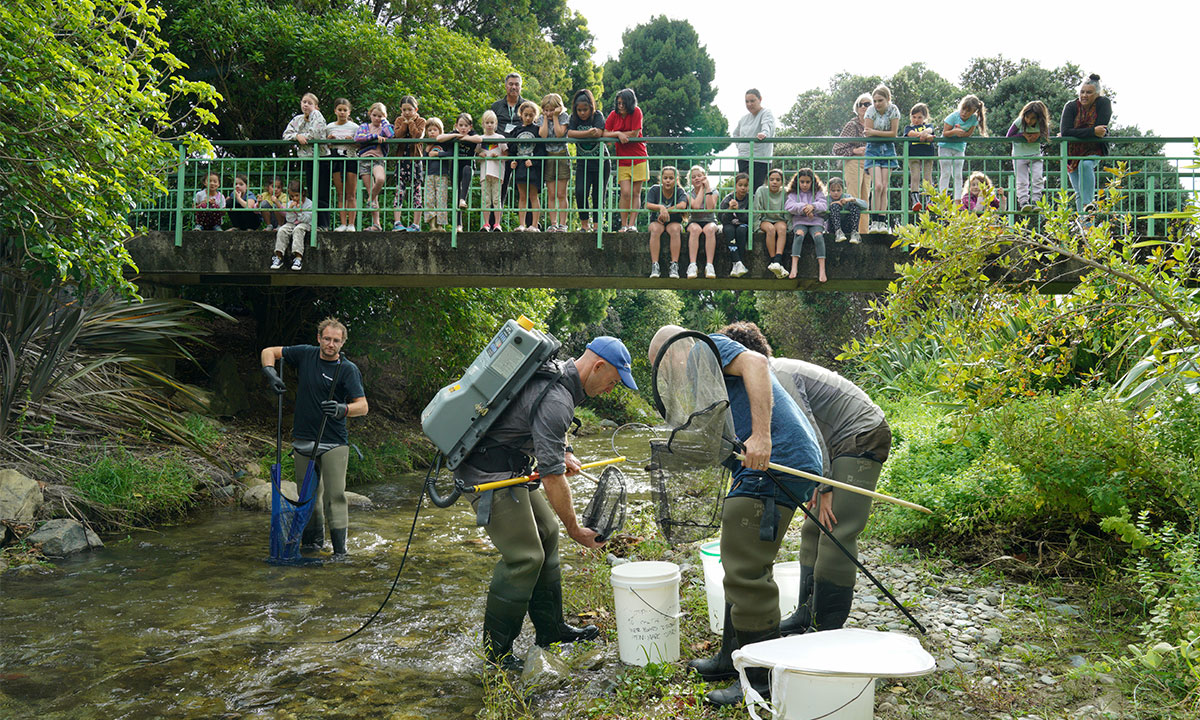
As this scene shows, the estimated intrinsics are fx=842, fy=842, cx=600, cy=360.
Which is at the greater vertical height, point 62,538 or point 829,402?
point 829,402

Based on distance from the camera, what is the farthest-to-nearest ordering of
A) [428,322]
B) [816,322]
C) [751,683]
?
[816,322] < [428,322] < [751,683]

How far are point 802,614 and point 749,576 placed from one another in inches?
33.7

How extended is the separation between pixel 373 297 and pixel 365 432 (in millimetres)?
2175

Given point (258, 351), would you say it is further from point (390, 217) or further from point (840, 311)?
point (840, 311)

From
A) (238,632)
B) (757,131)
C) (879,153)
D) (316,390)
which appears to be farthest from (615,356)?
(879,153)

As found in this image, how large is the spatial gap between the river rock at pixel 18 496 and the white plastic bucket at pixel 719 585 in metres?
5.86

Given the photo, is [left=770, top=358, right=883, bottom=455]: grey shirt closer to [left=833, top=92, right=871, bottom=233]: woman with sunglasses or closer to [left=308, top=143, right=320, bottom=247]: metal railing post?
[left=833, top=92, right=871, bottom=233]: woman with sunglasses

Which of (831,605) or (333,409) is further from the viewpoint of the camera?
→ (333,409)

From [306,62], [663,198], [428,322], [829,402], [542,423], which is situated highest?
[306,62]

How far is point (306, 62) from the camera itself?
13.3 metres

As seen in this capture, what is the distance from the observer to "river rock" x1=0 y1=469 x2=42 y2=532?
6.96 meters

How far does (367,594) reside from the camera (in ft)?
19.7

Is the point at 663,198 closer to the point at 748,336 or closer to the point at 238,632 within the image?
the point at 748,336

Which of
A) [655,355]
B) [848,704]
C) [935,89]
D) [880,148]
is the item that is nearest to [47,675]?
[655,355]
